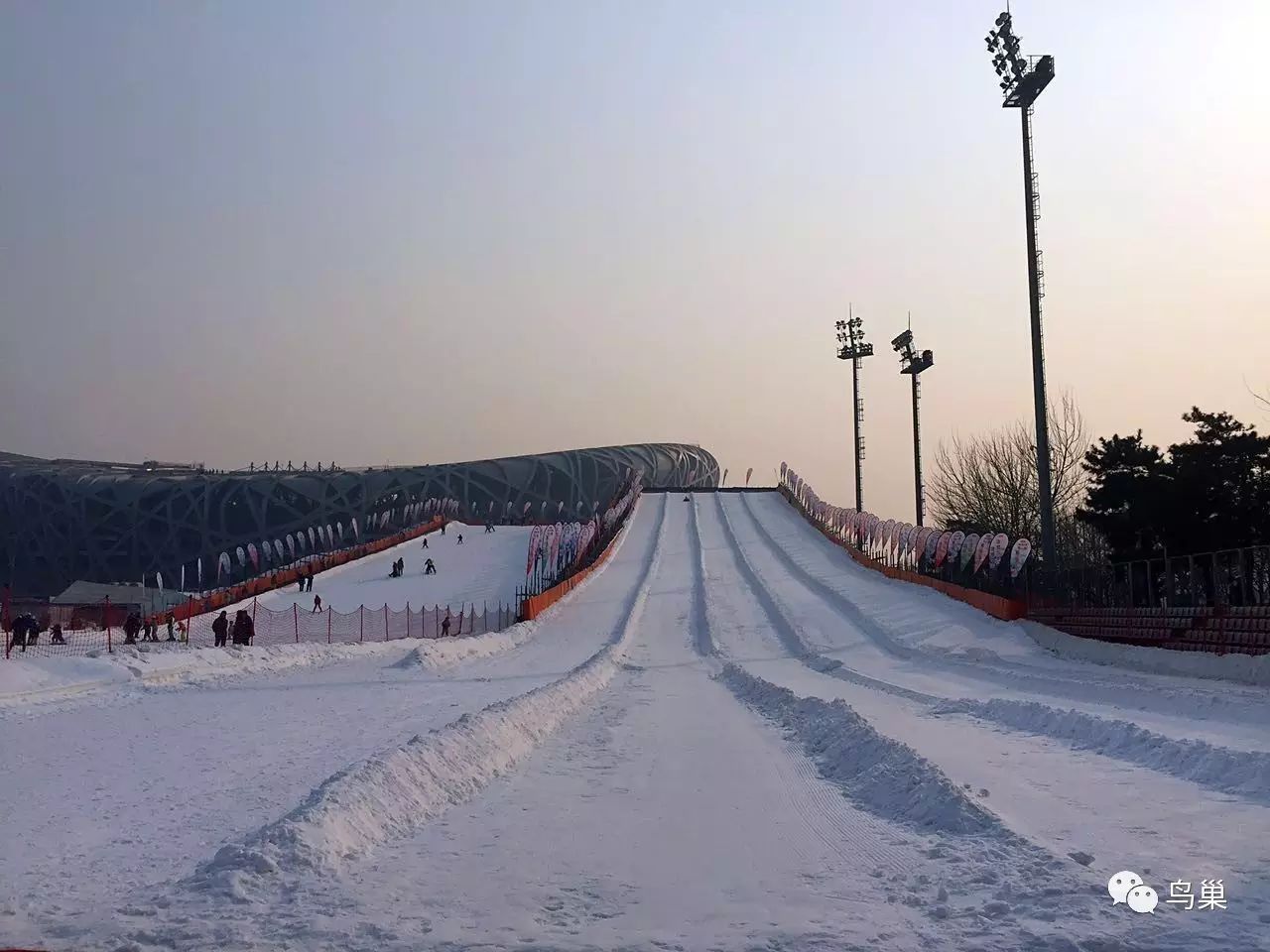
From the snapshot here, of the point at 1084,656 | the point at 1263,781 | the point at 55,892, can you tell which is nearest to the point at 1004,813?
the point at 1263,781

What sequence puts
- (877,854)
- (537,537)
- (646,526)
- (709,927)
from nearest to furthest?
1. (709,927)
2. (877,854)
3. (537,537)
4. (646,526)

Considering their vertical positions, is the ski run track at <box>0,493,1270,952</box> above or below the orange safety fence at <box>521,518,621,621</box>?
below

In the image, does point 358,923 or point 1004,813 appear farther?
point 1004,813

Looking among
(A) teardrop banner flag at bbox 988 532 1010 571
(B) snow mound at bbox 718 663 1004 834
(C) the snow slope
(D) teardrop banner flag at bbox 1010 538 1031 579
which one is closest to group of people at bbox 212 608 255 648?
(C) the snow slope

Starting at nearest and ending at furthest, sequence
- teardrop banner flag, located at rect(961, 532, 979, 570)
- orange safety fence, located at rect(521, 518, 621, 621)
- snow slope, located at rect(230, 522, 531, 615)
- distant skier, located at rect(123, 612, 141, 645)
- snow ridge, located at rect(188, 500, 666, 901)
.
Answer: snow ridge, located at rect(188, 500, 666, 901) → distant skier, located at rect(123, 612, 141, 645) → teardrop banner flag, located at rect(961, 532, 979, 570) → orange safety fence, located at rect(521, 518, 621, 621) → snow slope, located at rect(230, 522, 531, 615)

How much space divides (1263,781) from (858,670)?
16.3 m

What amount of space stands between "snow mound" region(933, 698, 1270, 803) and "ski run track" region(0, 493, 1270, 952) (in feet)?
0.14

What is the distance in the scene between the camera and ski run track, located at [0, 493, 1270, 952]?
5949mm

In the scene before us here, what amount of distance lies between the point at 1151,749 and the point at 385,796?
21.8ft

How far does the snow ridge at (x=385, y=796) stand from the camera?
6938 millimetres

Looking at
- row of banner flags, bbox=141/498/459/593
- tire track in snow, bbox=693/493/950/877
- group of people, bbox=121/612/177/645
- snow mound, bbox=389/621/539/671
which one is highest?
row of banner flags, bbox=141/498/459/593

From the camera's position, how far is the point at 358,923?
19.7 ft

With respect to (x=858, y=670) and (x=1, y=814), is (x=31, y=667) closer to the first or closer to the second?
(x=1, y=814)

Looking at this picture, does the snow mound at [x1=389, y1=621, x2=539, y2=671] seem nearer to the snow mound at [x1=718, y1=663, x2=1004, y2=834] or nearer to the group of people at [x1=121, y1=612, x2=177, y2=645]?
the group of people at [x1=121, y1=612, x2=177, y2=645]
